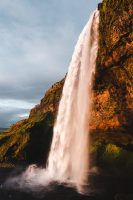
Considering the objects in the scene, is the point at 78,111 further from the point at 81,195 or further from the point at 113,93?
the point at 81,195

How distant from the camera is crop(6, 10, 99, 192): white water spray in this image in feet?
111

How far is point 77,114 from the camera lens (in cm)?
3528

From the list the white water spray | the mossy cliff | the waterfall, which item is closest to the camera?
the mossy cliff

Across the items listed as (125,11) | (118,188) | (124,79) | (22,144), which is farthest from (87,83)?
(22,144)

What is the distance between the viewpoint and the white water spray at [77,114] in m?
33.8

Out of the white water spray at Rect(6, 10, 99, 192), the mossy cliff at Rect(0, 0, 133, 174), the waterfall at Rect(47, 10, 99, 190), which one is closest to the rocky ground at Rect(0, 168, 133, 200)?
the white water spray at Rect(6, 10, 99, 192)

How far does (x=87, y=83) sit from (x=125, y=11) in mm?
10561

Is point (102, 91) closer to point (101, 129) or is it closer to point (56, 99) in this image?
point (101, 129)

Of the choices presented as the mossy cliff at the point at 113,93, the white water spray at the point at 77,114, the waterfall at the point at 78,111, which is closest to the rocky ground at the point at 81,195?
the white water spray at the point at 77,114

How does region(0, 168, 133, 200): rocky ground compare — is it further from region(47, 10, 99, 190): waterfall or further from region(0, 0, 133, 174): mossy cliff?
region(0, 0, 133, 174): mossy cliff

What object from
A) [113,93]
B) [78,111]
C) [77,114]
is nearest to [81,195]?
[77,114]

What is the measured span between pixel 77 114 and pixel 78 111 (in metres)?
0.44

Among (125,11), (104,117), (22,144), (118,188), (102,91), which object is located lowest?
(118,188)

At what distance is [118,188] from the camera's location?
2550cm
